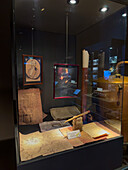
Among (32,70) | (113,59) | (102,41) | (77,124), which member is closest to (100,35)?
(102,41)

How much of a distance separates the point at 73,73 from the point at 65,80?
0.50ft

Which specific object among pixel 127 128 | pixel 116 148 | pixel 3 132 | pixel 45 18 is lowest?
pixel 116 148

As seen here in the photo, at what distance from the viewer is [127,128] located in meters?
1.50

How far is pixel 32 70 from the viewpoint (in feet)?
4.72

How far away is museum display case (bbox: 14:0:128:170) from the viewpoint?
126 centimetres

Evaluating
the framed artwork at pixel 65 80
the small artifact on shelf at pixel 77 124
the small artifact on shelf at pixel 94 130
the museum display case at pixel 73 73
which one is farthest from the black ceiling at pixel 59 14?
the small artifact on shelf at pixel 94 130

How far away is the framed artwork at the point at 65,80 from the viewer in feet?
5.19

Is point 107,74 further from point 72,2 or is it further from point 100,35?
point 72,2

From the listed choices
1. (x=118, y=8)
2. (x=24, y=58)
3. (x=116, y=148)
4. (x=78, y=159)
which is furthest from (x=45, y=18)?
(x=116, y=148)

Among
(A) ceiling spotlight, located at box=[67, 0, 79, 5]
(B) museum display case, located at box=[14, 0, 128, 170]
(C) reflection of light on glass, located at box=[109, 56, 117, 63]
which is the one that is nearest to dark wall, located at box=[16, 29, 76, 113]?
(B) museum display case, located at box=[14, 0, 128, 170]

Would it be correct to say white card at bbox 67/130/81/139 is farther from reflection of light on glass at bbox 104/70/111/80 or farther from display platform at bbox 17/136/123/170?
reflection of light on glass at bbox 104/70/111/80

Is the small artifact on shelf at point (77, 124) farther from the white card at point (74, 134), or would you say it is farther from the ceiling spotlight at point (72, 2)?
the ceiling spotlight at point (72, 2)

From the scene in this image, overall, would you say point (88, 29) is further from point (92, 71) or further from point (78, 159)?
point (78, 159)

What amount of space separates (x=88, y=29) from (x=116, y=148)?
4.90ft
